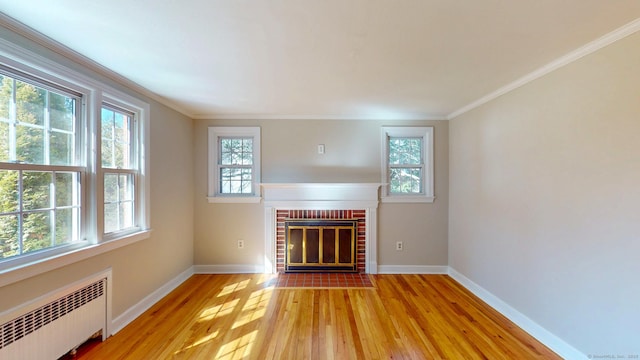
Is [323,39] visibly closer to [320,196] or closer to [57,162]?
[57,162]

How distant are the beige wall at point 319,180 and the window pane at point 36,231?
194cm

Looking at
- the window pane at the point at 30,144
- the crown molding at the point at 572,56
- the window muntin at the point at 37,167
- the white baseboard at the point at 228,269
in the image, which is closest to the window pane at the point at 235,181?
the white baseboard at the point at 228,269

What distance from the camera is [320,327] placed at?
237 centimetres

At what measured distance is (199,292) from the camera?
10.1 feet

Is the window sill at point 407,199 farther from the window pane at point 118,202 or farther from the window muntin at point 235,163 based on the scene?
the window pane at point 118,202

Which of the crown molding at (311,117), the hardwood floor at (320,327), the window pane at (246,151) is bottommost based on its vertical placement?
the hardwood floor at (320,327)

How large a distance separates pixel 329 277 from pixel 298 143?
1.97 meters

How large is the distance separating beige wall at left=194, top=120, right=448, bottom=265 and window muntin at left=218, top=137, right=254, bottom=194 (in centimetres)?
23

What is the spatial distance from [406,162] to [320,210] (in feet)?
4.90

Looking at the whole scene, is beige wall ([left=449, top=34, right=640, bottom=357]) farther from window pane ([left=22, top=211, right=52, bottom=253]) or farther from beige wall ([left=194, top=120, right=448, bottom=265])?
window pane ([left=22, top=211, right=52, bottom=253])

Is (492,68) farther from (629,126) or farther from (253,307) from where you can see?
(253,307)

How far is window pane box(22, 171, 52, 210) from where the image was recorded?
5.44ft

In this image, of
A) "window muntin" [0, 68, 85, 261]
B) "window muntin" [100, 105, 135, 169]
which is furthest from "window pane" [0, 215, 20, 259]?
"window muntin" [100, 105, 135, 169]

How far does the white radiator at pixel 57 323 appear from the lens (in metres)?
1.52
